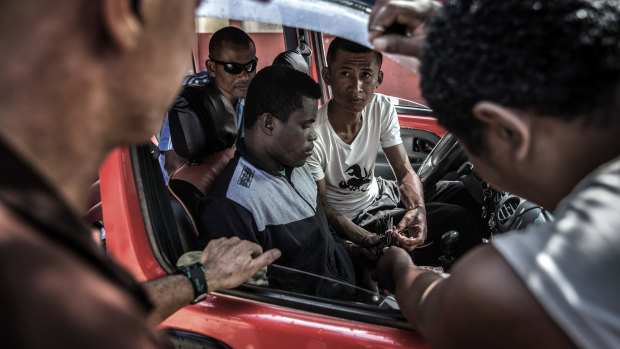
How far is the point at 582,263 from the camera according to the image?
2.33 feet

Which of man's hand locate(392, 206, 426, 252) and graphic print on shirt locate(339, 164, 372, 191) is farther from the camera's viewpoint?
graphic print on shirt locate(339, 164, 372, 191)

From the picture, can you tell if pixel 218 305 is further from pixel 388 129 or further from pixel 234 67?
pixel 234 67

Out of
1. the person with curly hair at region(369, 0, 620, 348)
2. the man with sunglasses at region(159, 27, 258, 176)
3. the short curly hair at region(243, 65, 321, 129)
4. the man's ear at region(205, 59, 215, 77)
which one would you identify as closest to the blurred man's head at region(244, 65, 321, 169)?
the short curly hair at region(243, 65, 321, 129)

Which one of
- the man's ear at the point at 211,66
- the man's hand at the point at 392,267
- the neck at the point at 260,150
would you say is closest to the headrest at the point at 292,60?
the man's ear at the point at 211,66

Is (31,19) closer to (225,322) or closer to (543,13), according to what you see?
(543,13)

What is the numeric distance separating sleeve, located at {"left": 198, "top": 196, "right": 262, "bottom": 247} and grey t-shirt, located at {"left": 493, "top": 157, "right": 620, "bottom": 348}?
1.20 m

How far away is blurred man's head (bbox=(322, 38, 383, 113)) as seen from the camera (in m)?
2.77

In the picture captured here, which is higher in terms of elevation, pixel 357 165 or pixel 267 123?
pixel 267 123

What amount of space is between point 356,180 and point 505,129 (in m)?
1.93

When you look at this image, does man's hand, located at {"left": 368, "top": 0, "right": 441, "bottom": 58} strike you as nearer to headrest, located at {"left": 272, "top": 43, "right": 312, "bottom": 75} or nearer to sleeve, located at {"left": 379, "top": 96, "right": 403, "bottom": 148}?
sleeve, located at {"left": 379, "top": 96, "right": 403, "bottom": 148}

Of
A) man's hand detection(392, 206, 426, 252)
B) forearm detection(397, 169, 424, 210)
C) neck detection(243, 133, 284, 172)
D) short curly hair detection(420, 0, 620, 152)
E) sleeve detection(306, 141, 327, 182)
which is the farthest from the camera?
forearm detection(397, 169, 424, 210)

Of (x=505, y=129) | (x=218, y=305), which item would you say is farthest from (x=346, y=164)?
(x=505, y=129)

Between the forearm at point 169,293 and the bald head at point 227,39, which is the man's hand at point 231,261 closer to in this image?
the forearm at point 169,293

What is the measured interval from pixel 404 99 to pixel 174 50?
13.3ft
